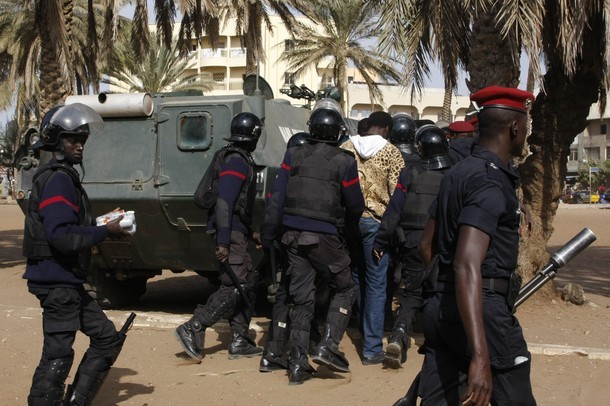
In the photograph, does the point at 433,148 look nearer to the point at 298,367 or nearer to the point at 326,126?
the point at 326,126

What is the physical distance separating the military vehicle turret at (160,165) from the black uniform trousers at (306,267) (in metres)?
1.96

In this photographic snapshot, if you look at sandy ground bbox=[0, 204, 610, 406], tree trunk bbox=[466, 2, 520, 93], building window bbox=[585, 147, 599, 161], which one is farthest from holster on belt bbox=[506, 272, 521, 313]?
building window bbox=[585, 147, 599, 161]

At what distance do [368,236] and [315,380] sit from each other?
4.42 feet

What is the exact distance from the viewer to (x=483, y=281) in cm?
346

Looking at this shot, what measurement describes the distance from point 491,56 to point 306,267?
14.4 feet

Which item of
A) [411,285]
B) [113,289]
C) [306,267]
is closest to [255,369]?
[306,267]

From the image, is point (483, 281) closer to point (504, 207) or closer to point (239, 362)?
point (504, 207)

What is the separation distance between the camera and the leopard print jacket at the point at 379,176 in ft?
23.7

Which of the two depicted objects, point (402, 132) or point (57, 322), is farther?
point (402, 132)

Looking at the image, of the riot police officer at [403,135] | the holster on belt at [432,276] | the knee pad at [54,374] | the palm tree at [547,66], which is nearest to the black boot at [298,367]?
the knee pad at [54,374]

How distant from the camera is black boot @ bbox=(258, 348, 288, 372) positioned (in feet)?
21.7

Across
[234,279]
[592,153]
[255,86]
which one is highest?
[255,86]

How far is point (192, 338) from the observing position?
6.77 m

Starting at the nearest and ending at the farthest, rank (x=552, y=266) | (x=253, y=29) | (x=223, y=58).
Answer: (x=552, y=266)
(x=253, y=29)
(x=223, y=58)
